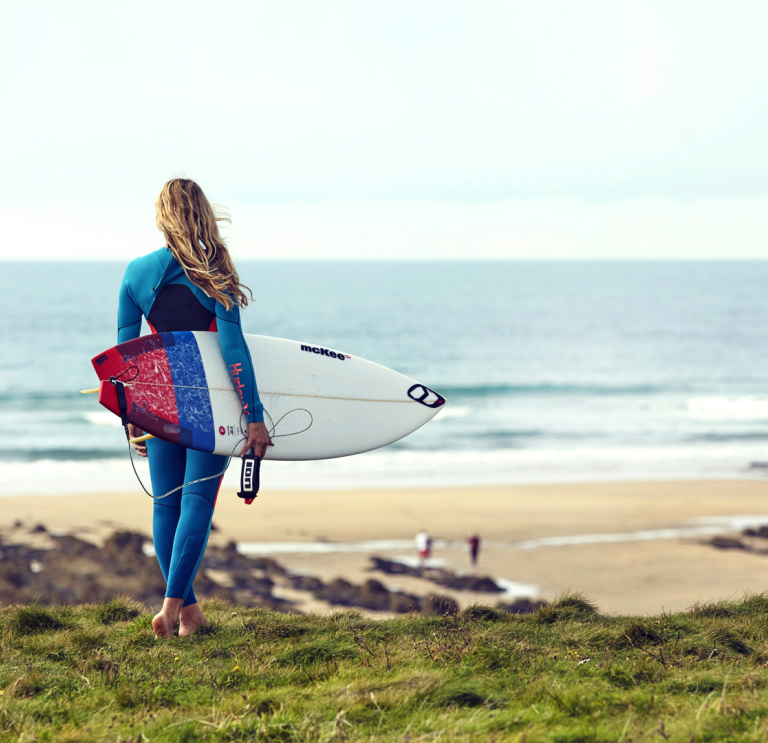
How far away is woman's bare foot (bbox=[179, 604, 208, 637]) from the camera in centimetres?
294

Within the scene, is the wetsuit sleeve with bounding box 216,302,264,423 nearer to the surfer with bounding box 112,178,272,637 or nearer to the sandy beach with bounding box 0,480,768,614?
the surfer with bounding box 112,178,272,637

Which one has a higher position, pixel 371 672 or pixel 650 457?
pixel 371 672

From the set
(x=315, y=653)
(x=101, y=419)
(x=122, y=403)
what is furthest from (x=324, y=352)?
(x=101, y=419)

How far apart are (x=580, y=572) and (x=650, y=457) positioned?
8871 mm

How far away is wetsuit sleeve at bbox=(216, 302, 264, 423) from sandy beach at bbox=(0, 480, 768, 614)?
7512 millimetres

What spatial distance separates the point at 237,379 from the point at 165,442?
41 centimetres

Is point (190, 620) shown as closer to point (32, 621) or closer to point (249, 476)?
point (249, 476)

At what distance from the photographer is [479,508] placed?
14117 mm

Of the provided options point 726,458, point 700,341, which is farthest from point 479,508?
point 700,341

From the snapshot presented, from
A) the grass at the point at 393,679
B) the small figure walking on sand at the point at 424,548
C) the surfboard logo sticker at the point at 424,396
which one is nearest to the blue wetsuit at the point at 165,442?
the grass at the point at 393,679

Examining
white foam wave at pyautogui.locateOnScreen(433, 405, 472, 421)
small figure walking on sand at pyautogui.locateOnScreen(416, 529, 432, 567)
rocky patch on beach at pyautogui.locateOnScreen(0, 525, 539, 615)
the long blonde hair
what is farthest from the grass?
white foam wave at pyautogui.locateOnScreen(433, 405, 472, 421)

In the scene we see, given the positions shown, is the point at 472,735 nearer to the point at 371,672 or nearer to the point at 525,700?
the point at 525,700

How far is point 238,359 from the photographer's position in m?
2.90

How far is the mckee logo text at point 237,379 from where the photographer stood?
2.90 m
